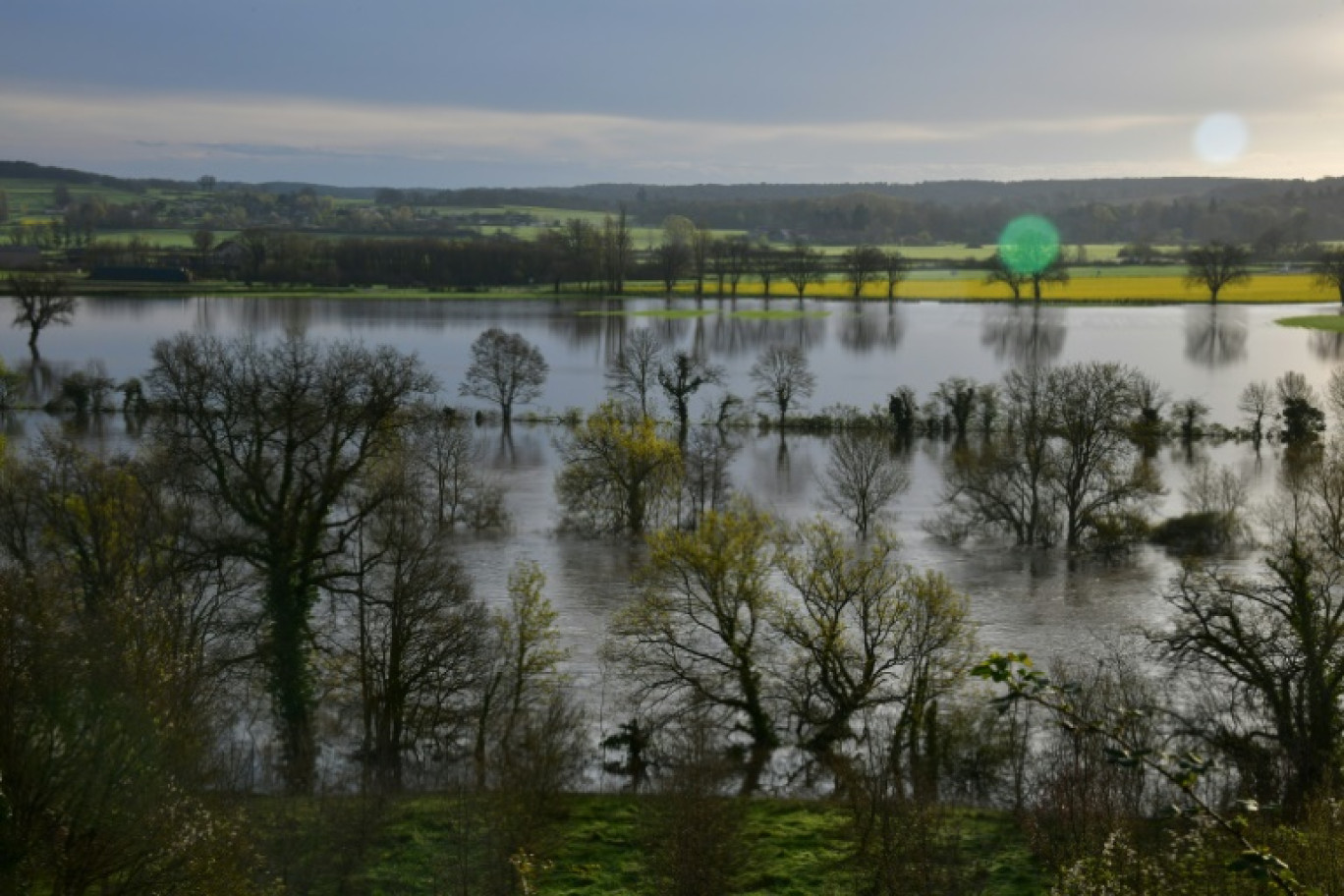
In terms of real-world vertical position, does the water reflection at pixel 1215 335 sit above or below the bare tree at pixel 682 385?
above

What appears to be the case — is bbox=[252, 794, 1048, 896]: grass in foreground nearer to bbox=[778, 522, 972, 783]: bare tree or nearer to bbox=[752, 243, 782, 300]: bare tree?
bbox=[778, 522, 972, 783]: bare tree

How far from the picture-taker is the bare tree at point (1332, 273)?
75188 millimetres

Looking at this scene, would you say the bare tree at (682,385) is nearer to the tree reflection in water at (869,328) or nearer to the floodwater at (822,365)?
the floodwater at (822,365)

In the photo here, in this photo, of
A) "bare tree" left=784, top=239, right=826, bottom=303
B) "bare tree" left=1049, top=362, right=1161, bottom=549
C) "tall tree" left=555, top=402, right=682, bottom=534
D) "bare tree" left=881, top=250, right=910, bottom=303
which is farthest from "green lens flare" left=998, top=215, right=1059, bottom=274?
"tall tree" left=555, top=402, right=682, bottom=534

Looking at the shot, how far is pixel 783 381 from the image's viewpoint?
43.1m

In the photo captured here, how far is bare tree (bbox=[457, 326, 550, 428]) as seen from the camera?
43688 millimetres

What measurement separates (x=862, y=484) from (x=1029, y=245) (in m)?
85.1

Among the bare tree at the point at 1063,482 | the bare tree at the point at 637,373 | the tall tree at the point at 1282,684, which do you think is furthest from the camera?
the bare tree at the point at 637,373

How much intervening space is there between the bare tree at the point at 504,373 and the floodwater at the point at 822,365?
1.12 m

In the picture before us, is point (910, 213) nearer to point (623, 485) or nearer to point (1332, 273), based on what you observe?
point (1332, 273)

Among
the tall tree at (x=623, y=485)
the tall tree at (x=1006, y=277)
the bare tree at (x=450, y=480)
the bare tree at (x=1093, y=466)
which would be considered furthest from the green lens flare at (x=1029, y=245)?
the bare tree at (x=450, y=480)

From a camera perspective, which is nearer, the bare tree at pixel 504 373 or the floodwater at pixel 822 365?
the floodwater at pixel 822 365

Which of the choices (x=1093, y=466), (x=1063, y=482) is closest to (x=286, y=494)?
(x=1063, y=482)

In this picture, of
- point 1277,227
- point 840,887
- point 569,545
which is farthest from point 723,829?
point 1277,227
